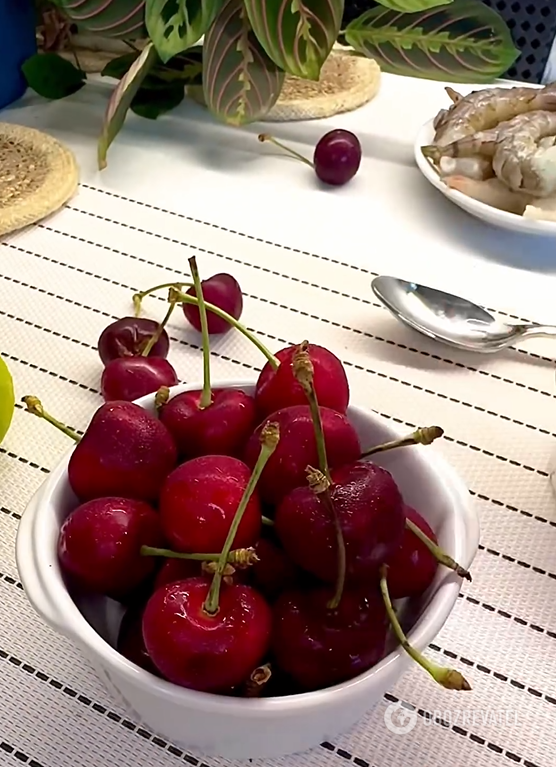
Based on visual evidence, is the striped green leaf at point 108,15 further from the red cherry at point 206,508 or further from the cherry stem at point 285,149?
the red cherry at point 206,508

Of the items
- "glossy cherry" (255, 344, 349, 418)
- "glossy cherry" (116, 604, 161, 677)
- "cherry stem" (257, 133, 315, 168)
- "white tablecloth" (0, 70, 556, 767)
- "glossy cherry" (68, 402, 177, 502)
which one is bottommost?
"white tablecloth" (0, 70, 556, 767)

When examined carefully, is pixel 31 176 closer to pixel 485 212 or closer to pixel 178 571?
pixel 485 212

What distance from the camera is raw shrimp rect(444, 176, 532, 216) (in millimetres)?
672

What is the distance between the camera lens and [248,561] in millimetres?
260

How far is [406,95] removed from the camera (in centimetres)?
91

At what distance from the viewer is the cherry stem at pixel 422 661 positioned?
10.2 inches

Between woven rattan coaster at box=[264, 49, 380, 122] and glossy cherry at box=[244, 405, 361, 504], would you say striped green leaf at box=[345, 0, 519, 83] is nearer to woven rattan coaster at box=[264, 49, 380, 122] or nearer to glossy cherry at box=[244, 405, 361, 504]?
woven rattan coaster at box=[264, 49, 380, 122]

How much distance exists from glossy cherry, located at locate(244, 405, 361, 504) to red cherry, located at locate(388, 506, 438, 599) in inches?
1.4

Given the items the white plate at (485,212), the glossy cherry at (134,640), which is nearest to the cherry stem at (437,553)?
the glossy cherry at (134,640)

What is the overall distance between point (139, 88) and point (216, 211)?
210mm

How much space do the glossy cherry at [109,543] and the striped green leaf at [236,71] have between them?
0.53m

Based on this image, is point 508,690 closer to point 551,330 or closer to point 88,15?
point 551,330

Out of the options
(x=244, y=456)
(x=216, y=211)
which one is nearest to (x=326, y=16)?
(x=216, y=211)

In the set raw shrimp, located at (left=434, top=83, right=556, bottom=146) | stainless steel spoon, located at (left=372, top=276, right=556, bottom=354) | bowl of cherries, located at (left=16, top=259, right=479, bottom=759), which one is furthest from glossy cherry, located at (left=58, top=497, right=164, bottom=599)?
raw shrimp, located at (left=434, top=83, right=556, bottom=146)
